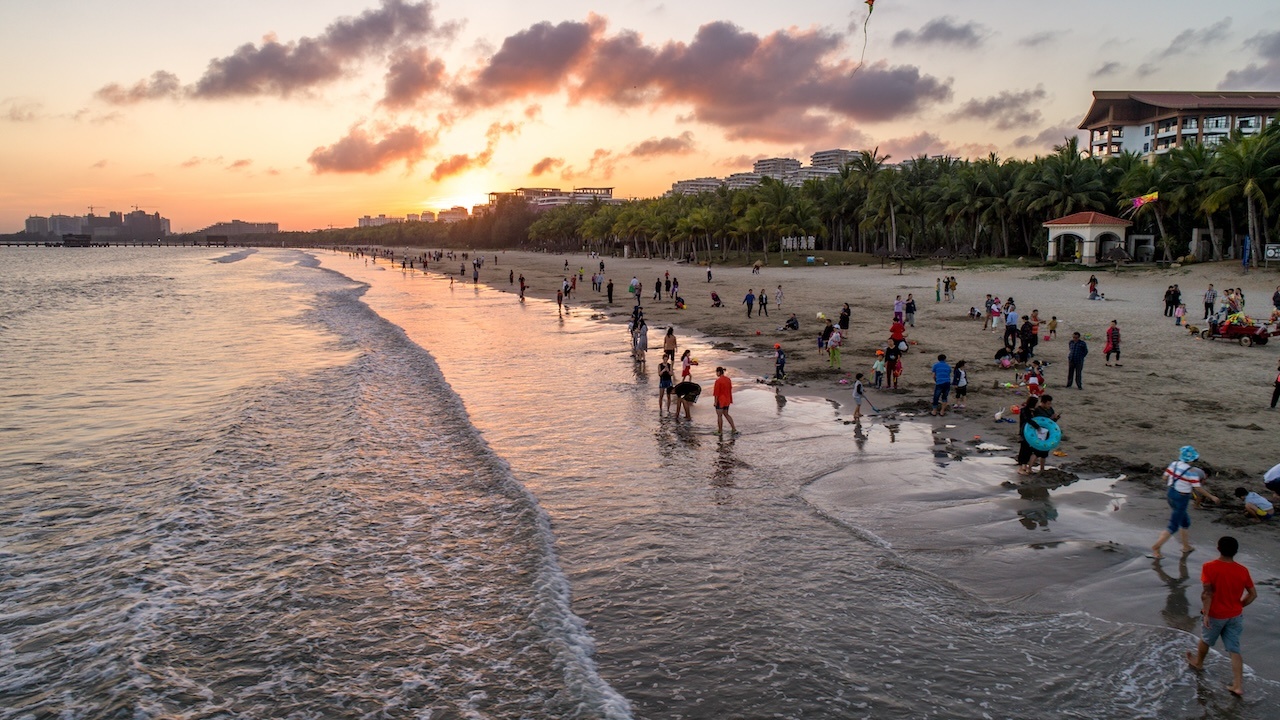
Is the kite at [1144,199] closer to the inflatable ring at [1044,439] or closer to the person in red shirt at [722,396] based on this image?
the inflatable ring at [1044,439]

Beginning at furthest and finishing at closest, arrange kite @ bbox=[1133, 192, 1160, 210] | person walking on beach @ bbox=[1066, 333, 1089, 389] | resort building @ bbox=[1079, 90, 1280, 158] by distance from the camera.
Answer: resort building @ bbox=[1079, 90, 1280, 158] < kite @ bbox=[1133, 192, 1160, 210] < person walking on beach @ bbox=[1066, 333, 1089, 389]

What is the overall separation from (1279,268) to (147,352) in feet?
179

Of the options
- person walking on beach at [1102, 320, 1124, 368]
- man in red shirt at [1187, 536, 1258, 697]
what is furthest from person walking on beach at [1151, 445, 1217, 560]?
person walking on beach at [1102, 320, 1124, 368]

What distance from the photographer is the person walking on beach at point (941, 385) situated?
→ 15867 mm

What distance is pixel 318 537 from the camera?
10680mm

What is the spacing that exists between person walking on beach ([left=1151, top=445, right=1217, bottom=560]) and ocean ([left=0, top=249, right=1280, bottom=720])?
0.92m

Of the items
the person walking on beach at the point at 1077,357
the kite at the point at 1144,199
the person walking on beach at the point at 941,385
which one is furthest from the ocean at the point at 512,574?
the kite at the point at 1144,199

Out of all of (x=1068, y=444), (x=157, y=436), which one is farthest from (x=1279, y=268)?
(x=157, y=436)

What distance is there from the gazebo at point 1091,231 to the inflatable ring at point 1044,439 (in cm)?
4528

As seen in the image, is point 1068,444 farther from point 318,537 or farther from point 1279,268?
point 1279,268

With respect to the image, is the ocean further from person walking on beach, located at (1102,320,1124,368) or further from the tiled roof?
the tiled roof

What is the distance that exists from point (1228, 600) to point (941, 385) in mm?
9489

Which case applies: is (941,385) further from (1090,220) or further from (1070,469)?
(1090,220)

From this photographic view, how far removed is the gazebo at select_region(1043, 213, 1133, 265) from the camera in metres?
49.9
